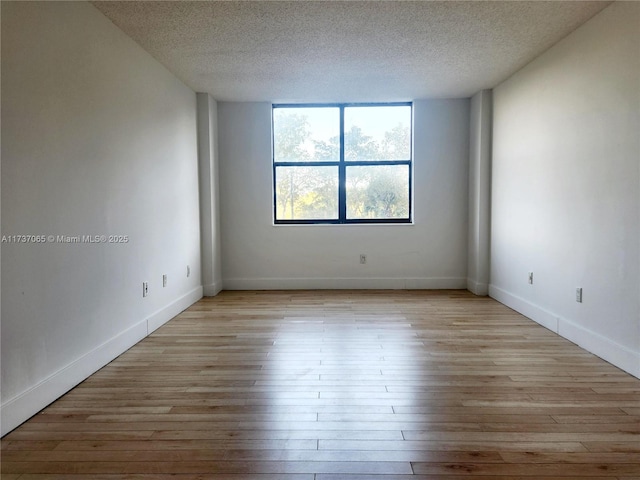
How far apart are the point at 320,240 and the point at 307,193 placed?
26.0 inches

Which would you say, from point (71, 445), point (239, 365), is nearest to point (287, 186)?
point (239, 365)

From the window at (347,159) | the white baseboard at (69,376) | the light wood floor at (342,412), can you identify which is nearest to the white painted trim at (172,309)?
the white baseboard at (69,376)

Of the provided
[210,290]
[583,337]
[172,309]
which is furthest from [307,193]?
[583,337]

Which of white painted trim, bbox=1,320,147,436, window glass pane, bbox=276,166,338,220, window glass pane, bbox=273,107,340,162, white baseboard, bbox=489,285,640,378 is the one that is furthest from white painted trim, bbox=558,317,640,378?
white painted trim, bbox=1,320,147,436

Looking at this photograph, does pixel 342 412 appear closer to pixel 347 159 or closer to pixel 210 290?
pixel 210 290

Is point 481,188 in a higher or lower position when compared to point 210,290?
higher

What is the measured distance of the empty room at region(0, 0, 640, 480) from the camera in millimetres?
1887

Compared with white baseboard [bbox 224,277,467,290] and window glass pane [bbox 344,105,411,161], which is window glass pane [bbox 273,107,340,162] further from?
white baseboard [bbox 224,277,467,290]

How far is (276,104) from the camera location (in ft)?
17.5

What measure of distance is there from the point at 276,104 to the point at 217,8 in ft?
8.62

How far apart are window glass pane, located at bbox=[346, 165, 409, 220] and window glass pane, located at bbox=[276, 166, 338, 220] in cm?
23

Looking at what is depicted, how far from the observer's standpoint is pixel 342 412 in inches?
81.3

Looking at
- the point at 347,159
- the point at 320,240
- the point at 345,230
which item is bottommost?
the point at 320,240

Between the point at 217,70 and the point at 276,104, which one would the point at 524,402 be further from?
the point at 276,104
